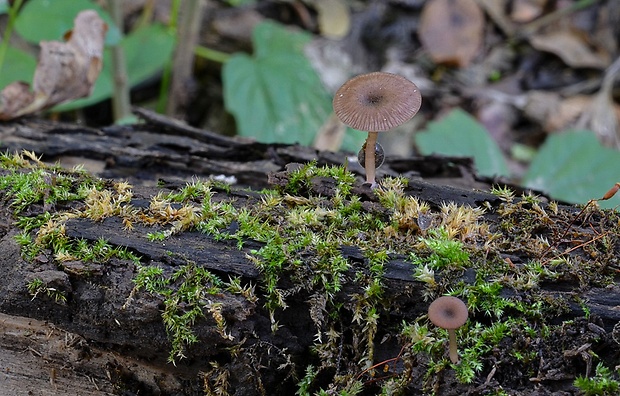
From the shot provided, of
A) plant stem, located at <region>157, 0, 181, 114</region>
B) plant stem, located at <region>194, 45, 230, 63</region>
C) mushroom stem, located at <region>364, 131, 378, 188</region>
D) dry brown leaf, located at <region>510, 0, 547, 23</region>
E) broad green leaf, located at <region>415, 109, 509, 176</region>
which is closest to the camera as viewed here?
mushroom stem, located at <region>364, 131, 378, 188</region>

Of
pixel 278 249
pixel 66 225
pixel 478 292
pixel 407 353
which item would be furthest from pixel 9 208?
pixel 478 292

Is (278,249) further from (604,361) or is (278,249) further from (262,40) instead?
(262,40)

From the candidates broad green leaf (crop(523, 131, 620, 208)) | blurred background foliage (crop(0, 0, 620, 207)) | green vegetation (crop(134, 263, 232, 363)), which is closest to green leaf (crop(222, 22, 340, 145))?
blurred background foliage (crop(0, 0, 620, 207))

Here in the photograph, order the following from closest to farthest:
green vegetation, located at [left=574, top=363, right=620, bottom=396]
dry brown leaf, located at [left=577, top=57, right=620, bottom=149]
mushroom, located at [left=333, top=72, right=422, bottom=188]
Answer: green vegetation, located at [left=574, top=363, right=620, bottom=396]
mushroom, located at [left=333, top=72, right=422, bottom=188]
dry brown leaf, located at [left=577, top=57, right=620, bottom=149]

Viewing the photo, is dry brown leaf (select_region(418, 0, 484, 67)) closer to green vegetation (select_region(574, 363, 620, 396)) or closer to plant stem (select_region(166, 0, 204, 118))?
plant stem (select_region(166, 0, 204, 118))

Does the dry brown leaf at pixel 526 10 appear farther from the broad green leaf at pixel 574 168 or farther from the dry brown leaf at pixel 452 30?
the broad green leaf at pixel 574 168

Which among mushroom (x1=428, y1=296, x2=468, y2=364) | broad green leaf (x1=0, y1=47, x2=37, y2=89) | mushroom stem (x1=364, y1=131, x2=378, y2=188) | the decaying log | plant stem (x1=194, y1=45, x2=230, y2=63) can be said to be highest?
plant stem (x1=194, y1=45, x2=230, y2=63)

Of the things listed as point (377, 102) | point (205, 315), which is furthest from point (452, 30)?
point (205, 315)

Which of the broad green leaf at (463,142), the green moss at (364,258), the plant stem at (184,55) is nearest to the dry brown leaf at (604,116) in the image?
the broad green leaf at (463,142)
